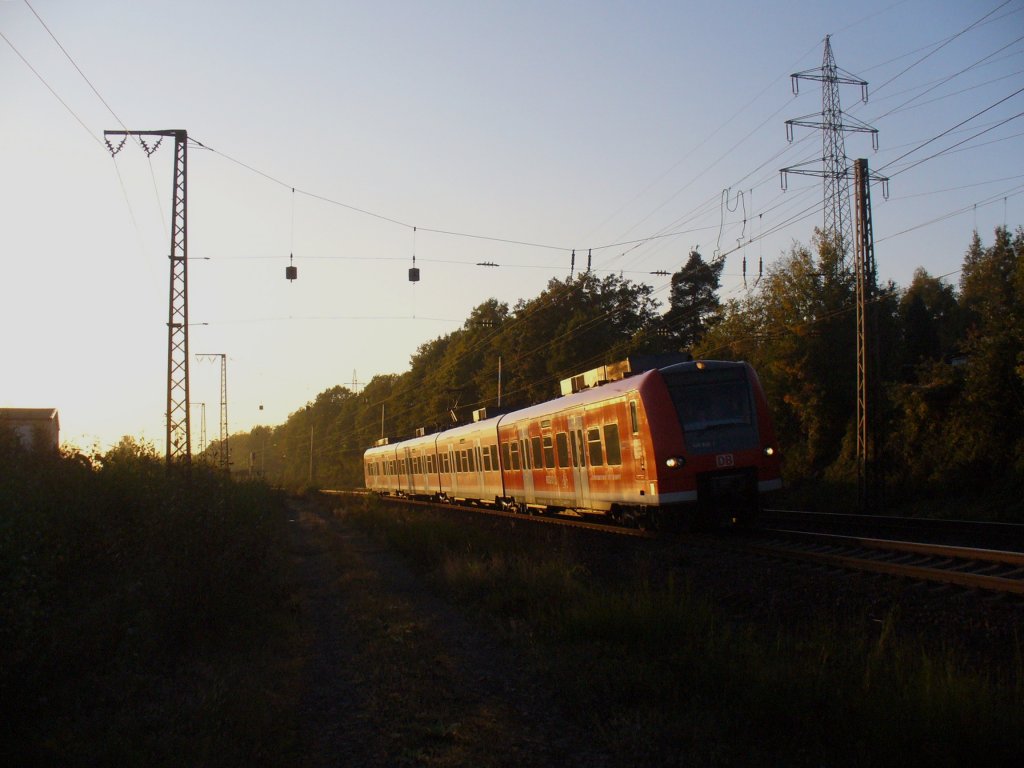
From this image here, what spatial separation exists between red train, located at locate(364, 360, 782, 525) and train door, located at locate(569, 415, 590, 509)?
21 mm

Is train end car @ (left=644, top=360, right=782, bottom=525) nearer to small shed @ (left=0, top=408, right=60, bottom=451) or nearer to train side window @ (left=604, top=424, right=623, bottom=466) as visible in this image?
train side window @ (left=604, top=424, right=623, bottom=466)

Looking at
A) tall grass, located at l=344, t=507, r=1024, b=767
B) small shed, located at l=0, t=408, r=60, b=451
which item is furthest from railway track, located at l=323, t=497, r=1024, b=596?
small shed, located at l=0, t=408, r=60, b=451

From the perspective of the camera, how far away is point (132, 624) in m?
9.45

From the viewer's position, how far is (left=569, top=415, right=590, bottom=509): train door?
18797 mm

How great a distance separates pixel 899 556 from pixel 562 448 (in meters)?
9.24

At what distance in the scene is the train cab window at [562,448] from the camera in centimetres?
1990

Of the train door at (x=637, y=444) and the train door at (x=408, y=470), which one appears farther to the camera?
the train door at (x=408, y=470)

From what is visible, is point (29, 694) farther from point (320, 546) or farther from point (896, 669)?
point (320, 546)

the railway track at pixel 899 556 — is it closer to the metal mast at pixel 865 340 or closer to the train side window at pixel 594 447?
the train side window at pixel 594 447

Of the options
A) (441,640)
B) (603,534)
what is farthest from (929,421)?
(441,640)

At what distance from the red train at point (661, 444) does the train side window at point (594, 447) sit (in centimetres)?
2

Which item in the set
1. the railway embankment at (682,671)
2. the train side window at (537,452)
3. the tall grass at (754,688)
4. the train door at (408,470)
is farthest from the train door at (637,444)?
the train door at (408,470)

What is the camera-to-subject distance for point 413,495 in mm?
42906

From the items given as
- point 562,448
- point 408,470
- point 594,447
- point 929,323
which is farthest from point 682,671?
point 929,323
